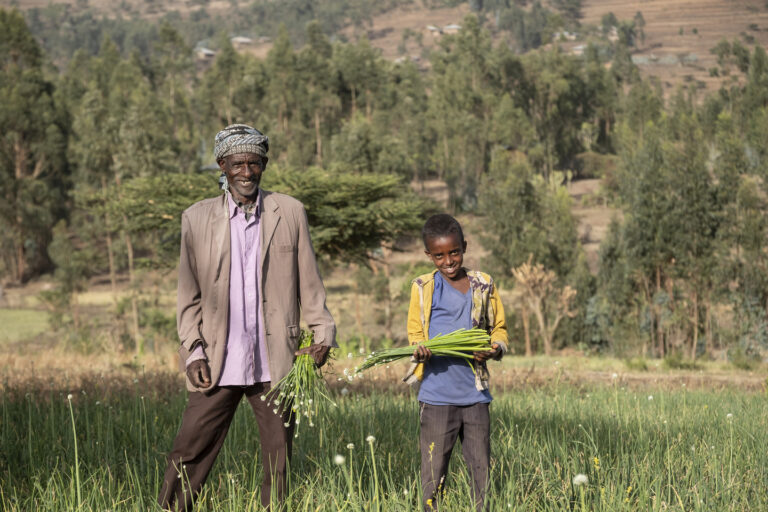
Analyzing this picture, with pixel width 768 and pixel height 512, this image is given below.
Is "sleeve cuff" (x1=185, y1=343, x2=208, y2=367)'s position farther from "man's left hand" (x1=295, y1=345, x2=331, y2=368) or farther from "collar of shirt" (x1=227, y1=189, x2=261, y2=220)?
"collar of shirt" (x1=227, y1=189, x2=261, y2=220)

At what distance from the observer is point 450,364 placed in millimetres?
4016

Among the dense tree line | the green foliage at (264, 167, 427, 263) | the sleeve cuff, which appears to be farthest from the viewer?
the dense tree line

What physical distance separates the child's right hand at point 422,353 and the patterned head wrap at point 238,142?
112 cm

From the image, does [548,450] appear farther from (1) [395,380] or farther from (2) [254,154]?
(1) [395,380]

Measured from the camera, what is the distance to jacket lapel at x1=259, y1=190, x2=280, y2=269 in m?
3.89

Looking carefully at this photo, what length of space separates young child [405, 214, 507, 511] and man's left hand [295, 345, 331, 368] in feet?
1.30

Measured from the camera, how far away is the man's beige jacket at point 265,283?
385cm

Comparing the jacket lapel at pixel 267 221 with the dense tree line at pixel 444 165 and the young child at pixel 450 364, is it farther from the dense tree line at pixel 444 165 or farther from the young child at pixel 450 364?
the dense tree line at pixel 444 165

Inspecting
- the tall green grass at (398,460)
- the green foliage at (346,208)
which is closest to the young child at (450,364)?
the tall green grass at (398,460)

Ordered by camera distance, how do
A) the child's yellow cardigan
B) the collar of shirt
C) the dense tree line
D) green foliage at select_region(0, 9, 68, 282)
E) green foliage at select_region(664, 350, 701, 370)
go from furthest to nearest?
1. green foliage at select_region(0, 9, 68, 282)
2. the dense tree line
3. green foliage at select_region(664, 350, 701, 370)
4. the child's yellow cardigan
5. the collar of shirt

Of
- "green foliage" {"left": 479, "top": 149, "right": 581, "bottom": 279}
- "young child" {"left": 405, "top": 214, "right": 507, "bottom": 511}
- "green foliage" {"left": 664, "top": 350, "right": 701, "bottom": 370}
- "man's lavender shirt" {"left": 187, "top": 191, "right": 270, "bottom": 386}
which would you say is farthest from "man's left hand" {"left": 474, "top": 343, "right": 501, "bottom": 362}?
"green foliage" {"left": 479, "top": 149, "right": 581, "bottom": 279}

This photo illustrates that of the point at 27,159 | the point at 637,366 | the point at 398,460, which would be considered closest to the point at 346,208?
the point at 637,366

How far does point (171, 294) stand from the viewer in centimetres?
4550

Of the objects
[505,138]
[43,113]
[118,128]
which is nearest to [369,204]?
[118,128]
